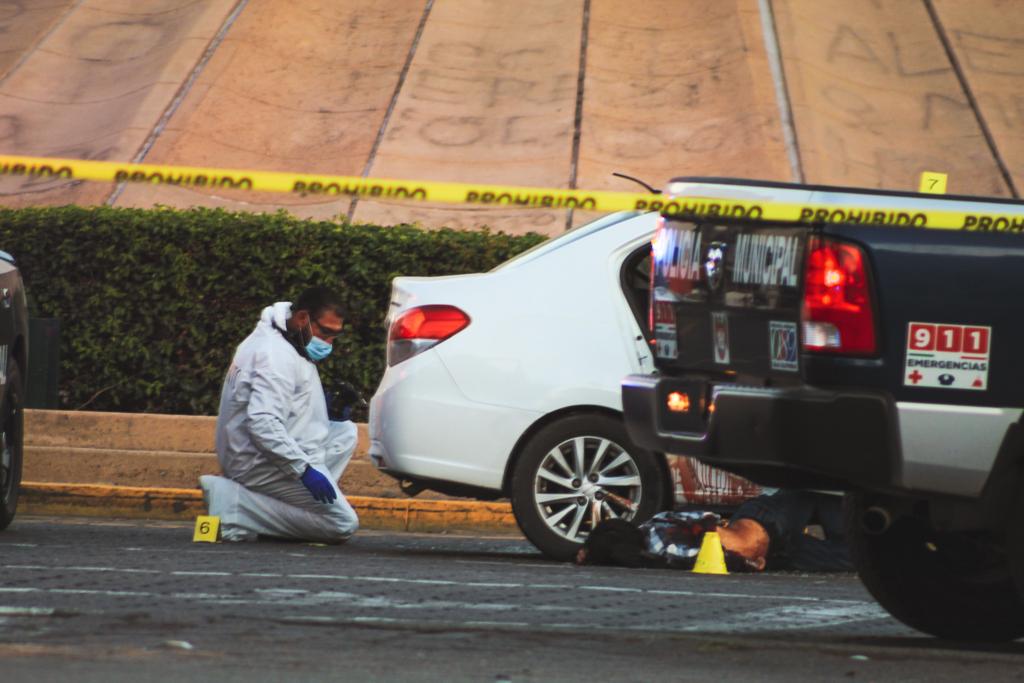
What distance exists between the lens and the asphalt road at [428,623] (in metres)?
4.81

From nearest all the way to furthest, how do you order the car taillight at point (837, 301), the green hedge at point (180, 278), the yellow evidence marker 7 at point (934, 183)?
the car taillight at point (837, 301)
the yellow evidence marker 7 at point (934, 183)
the green hedge at point (180, 278)

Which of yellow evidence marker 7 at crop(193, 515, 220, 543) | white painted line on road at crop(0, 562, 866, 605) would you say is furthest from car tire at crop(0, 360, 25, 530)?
white painted line on road at crop(0, 562, 866, 605)

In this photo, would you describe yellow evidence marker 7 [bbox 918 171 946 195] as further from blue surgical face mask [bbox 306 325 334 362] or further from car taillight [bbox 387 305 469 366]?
blue surgical face mask [bbox 306 325 334 362]

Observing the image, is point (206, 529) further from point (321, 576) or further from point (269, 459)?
point (321, 576)

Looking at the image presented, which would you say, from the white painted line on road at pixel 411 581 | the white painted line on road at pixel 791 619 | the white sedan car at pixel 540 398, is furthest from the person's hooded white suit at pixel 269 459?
the white painted line on road at pixel 791 619

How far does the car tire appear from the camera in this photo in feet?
30.8

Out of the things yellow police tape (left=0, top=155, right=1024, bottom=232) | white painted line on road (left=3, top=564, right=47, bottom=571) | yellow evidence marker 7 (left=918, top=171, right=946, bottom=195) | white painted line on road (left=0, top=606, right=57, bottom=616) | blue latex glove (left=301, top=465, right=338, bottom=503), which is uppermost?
yellow evidence marker 7 (left=918, top=171, right=946, bottom=195)

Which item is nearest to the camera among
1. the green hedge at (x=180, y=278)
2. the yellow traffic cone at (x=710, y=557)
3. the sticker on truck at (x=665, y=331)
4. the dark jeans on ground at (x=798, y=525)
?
the sticker on truck at (x=665, y=331)

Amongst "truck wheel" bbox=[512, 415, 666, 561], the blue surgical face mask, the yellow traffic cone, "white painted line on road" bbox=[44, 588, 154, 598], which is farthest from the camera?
the blue surgical face mask

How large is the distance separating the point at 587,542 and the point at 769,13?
15144 millimetres

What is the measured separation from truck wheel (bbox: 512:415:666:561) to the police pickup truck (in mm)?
3354

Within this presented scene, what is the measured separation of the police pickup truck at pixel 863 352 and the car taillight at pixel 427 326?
350 cm

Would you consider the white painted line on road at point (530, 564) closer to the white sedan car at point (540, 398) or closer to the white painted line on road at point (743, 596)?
the white sedan car at point (540, 398)

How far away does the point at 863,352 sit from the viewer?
5.21m
